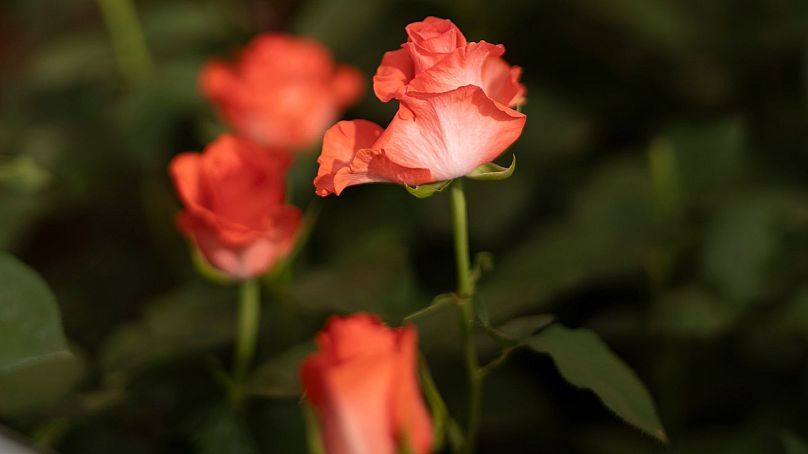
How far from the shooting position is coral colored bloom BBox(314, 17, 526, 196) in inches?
13.4

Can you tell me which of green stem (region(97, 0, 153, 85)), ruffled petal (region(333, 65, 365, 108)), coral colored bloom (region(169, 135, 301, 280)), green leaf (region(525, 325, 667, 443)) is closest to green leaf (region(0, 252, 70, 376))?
coral colored bloom (region(169, 135, 301, 280))

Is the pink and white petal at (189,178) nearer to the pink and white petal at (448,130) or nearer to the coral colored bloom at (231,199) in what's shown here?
the coral colored bloom at (231,199)

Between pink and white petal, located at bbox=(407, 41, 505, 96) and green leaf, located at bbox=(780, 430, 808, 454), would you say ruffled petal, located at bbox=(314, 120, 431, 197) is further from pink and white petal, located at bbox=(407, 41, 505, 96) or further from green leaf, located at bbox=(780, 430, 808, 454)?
green leaf, located at bbox=(780, 430, 808, 454)

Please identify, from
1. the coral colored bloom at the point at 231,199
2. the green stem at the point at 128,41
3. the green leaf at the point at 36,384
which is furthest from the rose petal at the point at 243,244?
the green stem at the point at 128,41

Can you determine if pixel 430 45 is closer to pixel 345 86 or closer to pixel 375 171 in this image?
pixel 375 171

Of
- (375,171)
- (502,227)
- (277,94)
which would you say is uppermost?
(375,171)

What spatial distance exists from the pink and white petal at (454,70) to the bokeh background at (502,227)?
15 centimetres

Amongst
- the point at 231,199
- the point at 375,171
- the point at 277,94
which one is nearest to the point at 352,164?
the point at 375,171

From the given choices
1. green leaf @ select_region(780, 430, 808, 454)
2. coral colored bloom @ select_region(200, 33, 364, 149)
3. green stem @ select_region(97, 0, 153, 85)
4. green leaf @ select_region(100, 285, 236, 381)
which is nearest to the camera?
green leaf @ select_region(780, 430, 808, 454)

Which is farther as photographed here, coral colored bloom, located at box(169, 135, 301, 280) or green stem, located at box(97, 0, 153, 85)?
green stem, located at box(97, 0, 153, 85)

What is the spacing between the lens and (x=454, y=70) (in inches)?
13.6

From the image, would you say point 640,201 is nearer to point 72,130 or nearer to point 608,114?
point 608,114

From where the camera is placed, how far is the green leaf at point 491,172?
37cm

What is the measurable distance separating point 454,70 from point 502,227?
438 mm
